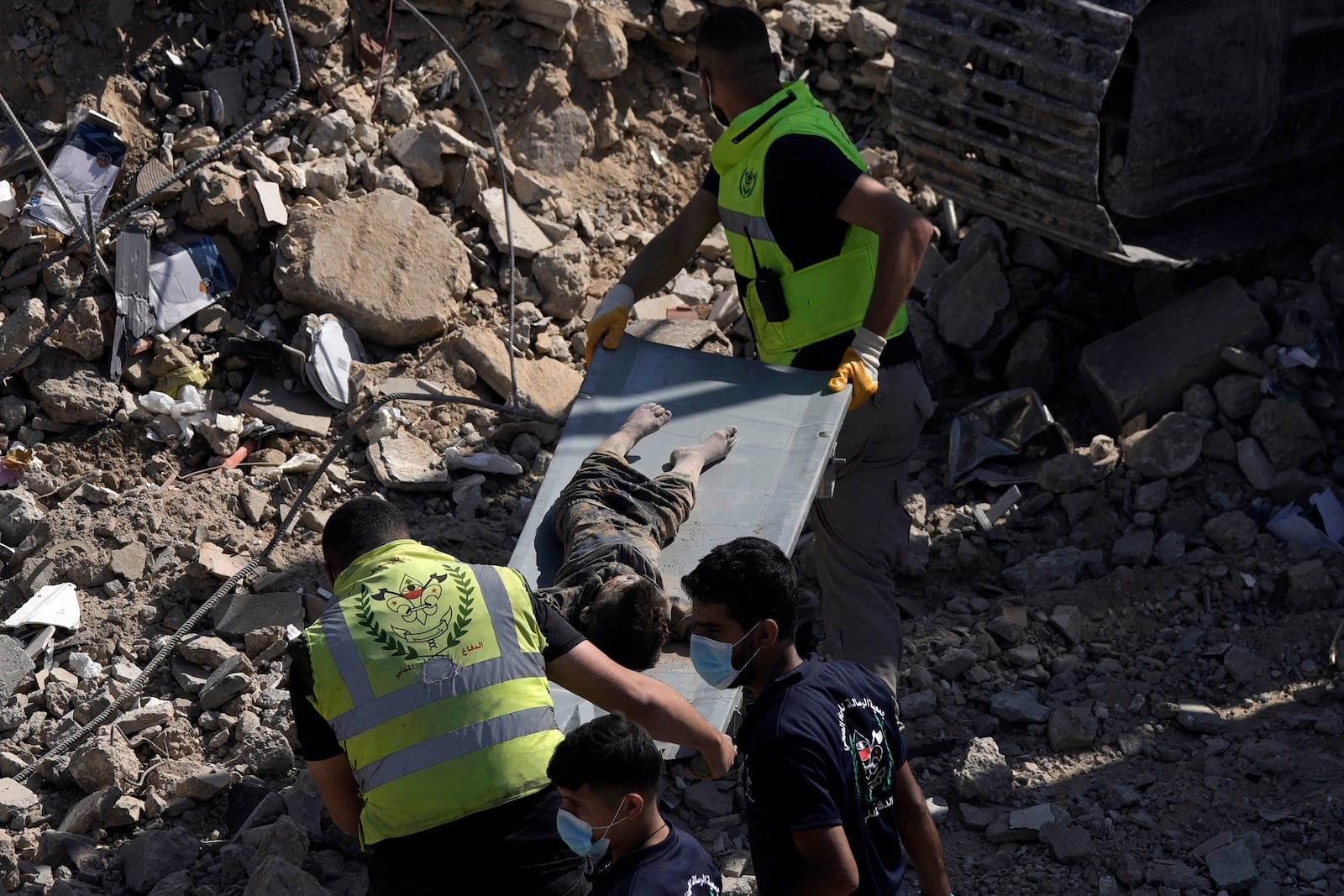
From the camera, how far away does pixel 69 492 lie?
5410 mm

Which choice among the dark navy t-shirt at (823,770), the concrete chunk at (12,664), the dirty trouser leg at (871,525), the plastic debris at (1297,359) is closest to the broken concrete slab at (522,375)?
the dirty trouser leg at (871,525)

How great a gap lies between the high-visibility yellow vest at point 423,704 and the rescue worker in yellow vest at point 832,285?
1.81 m

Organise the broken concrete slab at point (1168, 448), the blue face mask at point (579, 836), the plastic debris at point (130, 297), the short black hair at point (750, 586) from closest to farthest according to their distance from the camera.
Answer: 1. the blue face mask at point (579, 836)
2. the short black hair at point (750, 586)
3. the plastic debris at point (130, 297)
4. the broken concrete slab at point (1168, 448)

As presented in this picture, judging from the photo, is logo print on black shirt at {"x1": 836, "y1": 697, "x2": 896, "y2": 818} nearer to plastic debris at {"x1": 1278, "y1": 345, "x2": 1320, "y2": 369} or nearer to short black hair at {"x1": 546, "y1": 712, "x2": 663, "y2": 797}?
short black hair at {"x1": 546, "y1": 712, "x2": 663, "y2": 797}

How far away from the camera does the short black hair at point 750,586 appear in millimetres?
2980

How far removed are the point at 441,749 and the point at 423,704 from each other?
0.11 meters

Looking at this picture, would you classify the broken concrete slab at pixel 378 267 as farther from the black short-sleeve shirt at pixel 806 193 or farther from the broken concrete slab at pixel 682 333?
the black short-sleeve shirt at pixel 806 193

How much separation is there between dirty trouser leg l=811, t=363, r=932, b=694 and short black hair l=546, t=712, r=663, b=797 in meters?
2.06

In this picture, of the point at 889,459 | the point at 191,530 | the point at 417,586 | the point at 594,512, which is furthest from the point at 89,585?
the point at 889,459

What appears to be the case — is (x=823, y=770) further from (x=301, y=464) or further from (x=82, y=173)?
(x=82, y=173)

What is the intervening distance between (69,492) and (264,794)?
183 cm

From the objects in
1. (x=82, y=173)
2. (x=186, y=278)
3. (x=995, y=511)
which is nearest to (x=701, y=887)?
(x=995, y=511)

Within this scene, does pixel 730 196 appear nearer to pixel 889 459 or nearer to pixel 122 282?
pixel 889 459

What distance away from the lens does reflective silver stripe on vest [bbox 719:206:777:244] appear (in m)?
4.45
